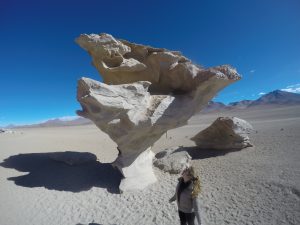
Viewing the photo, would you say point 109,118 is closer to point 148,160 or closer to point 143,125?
point 143,125

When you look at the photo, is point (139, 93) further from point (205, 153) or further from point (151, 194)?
point (205, 153)

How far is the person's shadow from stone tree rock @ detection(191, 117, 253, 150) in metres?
5.66

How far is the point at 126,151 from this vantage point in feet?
32.9

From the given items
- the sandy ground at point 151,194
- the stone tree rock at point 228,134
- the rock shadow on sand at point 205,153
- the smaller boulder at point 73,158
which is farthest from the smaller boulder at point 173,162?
the smaller boulder at point 73,158

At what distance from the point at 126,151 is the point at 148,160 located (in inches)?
47.5

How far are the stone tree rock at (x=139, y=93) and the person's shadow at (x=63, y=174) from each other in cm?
106

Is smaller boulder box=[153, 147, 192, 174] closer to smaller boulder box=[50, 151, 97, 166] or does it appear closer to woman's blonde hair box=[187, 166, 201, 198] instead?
smaller boulder box=[50, 151, 97, 166]

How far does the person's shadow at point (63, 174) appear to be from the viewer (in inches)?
384

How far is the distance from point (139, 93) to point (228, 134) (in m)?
6.17

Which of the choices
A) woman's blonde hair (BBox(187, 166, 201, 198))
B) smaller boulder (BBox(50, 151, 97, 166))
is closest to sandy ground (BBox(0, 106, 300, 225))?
smaller boulder (BBox(50, 151, 97, 166))

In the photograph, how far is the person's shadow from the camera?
9.77 meters

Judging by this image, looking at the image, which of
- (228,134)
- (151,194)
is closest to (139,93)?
(151,194)

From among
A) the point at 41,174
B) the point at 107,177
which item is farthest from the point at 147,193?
the point at 41,174

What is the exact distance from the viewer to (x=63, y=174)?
10781 millimetres
